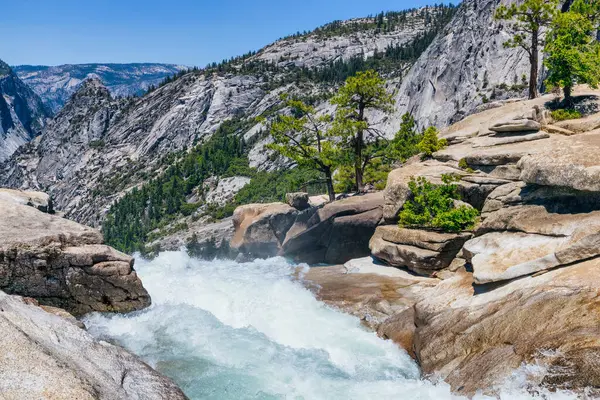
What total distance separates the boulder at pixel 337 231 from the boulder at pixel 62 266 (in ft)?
45.6

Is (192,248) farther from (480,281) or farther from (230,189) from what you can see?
(230,189)

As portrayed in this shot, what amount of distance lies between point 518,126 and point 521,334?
15.5 metres

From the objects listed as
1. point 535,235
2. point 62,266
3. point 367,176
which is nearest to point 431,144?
point 367,176

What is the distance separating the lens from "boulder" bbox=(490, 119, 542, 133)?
23.1 meters

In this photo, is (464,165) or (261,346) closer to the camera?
(261,346)

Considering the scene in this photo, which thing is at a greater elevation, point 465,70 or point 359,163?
point 465,70

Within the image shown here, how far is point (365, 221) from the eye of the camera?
2803cm

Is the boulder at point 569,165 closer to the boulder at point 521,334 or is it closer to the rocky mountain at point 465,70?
the boulder at point 521,334

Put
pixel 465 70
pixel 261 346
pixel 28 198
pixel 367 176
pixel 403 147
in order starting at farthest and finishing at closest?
1. pixel 465 70
2. pixel 367 176
3. pixel 403 147
4. pixel 28 198
5. pixel 261 346

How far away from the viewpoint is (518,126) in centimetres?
2342

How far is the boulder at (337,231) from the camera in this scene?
92.4 feet

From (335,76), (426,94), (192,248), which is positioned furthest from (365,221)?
(335,76)

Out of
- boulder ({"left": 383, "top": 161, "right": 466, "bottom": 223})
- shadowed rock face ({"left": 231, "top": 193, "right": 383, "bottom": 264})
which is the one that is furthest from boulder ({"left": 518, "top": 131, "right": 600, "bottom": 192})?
shadowed rock face ({"left": 231, "top": 193, "right": 383, "bottom": 264})

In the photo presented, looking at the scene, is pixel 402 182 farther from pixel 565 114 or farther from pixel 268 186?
pixel 268 186
